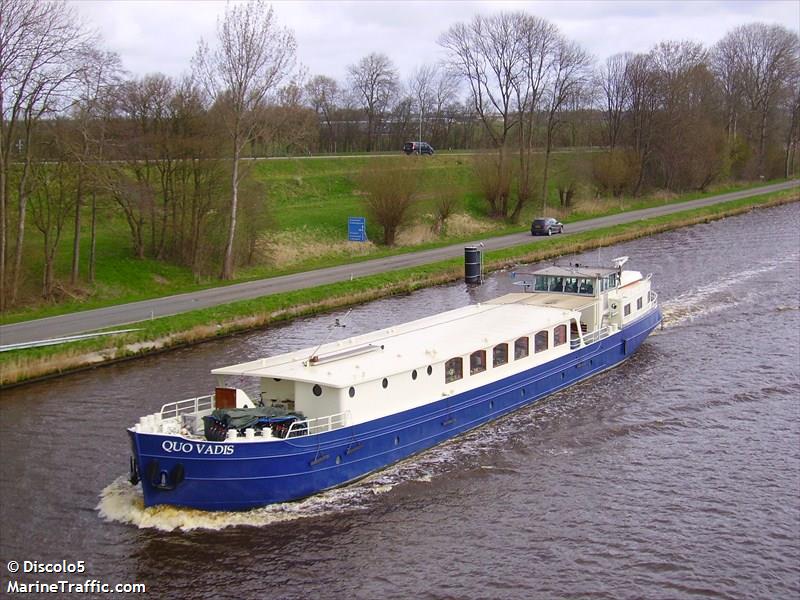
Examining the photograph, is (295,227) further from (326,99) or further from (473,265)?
(326,99)

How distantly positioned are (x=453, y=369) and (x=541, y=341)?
17.8ft

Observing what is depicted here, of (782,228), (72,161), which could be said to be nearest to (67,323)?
(72,161)

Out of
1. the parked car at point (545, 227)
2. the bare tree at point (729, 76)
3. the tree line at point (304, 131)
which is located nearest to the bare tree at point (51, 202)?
the tree line at point (304, 131)

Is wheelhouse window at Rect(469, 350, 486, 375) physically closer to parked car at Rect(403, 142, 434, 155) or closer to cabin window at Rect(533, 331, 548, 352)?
cabin window at Rect(533, 331, 548, 352)

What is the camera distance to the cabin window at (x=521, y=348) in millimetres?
29825

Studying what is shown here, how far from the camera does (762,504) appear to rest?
21875 millimetres

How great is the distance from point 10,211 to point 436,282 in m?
25.1

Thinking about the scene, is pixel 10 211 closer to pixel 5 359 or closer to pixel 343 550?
pixel 5 359

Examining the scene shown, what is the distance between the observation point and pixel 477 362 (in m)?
28.2

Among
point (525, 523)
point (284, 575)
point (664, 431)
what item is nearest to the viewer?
point (284, 575)

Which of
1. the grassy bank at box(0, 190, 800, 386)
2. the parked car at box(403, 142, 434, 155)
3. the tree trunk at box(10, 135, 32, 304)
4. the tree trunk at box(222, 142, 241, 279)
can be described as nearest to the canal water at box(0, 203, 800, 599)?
the grassy bank at box(0, 190, 800, 386)

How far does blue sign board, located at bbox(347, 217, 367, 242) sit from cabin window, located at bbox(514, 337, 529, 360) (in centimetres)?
3501

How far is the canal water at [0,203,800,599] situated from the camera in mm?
18672

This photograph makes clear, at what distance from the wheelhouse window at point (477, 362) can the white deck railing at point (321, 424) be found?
626 cm
